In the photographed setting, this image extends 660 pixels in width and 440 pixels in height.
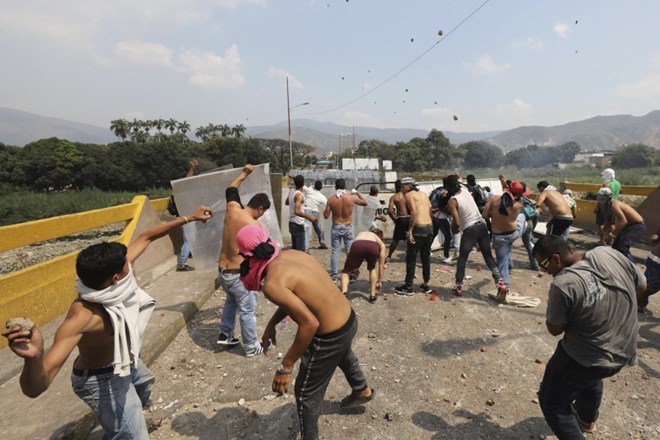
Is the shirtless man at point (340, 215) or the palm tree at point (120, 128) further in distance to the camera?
the palm tree at point (120, 128)

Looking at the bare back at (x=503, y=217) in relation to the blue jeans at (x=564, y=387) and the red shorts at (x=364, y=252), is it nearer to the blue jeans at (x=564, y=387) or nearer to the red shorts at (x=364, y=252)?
the red shorts at (x=364, y=252)

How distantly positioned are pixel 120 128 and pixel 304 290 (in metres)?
96.9

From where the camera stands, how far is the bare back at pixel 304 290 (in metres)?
2.07

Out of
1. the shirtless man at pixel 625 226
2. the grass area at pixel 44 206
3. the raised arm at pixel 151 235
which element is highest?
the raised arm at pixel 151 235

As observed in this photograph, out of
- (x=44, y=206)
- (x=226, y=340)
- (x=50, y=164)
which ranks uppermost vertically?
(x=50, y=164)

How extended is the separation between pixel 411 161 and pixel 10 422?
95.4 metres

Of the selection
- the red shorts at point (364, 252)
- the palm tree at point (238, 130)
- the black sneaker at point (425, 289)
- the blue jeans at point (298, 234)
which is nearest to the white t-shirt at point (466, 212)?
the black sneaker at point (425, 289)

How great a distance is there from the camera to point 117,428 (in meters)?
2.06

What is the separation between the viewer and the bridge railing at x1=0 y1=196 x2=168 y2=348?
380cm

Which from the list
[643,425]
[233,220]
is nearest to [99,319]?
[233,220]

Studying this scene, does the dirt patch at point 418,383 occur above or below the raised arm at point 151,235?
below

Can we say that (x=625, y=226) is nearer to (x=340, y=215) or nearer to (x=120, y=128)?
(x=340, y=215)

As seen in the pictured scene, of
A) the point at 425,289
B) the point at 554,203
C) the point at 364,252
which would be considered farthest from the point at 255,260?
the point at 554,203

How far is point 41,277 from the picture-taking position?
4227mm
